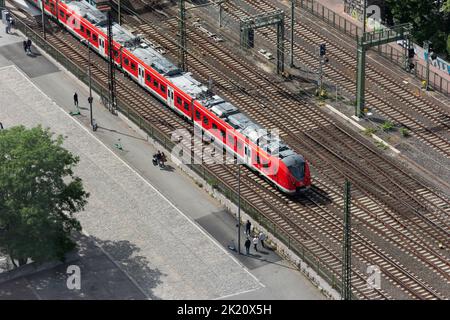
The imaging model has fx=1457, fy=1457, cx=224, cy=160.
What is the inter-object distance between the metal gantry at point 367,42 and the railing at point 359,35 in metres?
5.22

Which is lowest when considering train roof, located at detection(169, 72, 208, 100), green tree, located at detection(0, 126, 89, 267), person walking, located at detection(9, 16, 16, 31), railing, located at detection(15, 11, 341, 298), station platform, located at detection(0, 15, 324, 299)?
station platform, located at detection(0, 15, 324, 299)

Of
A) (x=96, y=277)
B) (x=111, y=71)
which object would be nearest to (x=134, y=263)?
(x=96, y=277)

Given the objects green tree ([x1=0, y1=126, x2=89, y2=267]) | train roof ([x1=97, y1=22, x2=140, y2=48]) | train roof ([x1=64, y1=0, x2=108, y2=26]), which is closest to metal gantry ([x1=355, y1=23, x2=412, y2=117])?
train roof ([x1=97, y1=22, x2=140, y2=48])

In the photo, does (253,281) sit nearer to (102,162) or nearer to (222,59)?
(102,162)

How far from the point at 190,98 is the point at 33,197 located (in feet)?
85.5

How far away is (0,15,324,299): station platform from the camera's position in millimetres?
109750

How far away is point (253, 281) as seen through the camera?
111 meters

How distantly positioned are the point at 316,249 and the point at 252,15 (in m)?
42.5

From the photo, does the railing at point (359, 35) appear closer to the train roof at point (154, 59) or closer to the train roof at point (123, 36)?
the train roof at point (154, 59)

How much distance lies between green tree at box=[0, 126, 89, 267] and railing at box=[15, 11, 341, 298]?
52.7 feet

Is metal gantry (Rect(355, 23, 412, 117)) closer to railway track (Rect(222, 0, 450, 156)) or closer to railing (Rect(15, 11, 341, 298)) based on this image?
railway track (Rect(222, 0, 450, 156))

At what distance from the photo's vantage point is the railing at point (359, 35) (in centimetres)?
13912

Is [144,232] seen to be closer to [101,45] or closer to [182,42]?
[182,42]

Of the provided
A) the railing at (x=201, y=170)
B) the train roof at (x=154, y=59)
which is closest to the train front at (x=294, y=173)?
the railing at (x=201, y=170)
